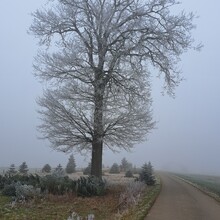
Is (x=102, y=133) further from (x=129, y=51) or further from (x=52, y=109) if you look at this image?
(x=129, y=51)

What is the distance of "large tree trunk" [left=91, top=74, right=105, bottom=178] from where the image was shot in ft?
74.1

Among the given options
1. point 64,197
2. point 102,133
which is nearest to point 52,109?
point 102,133

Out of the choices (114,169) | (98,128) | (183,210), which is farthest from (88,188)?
(114,169)

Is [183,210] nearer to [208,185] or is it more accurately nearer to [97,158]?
[97,158]

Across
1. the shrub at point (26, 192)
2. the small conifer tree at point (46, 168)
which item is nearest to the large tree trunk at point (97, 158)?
the shrub at point (26, 192)

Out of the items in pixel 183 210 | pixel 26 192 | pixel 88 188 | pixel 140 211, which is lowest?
pixel 140 211

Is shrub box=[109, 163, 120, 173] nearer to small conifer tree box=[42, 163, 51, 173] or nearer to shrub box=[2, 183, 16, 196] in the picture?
small conifer tree box=[42, 163, 51, 173]

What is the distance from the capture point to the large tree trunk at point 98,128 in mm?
22578

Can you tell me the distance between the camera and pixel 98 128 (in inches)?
902

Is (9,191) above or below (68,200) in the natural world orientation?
above

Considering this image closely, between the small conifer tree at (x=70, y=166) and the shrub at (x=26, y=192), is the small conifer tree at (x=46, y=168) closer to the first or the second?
the small conifer tree at (x=70, y=166)

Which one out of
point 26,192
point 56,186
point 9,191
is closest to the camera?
point 26,192

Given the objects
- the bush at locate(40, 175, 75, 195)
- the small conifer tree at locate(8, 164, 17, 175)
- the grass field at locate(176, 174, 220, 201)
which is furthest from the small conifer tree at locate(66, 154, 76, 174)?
the bush at locate(40, 175, 75, 195)

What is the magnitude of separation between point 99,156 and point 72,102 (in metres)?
3.58
